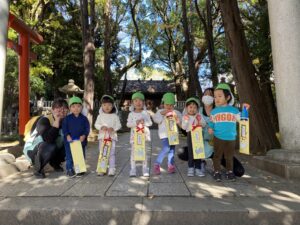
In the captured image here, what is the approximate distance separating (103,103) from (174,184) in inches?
76.7

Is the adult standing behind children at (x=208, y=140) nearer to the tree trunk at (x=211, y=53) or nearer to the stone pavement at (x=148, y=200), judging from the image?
the stone pavement at (x=148, y=200)

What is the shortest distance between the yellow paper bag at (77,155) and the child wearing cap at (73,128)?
3.6 inches

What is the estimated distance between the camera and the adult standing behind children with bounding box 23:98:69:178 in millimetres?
5770

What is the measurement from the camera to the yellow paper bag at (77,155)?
5758mm

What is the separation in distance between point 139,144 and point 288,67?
9.38 ft

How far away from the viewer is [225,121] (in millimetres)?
5414

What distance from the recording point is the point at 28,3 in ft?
57.4

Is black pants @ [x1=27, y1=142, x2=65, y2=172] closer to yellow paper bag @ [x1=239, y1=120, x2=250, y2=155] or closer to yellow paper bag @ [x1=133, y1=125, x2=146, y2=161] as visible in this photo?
yellow paper bag @ [x1=133, y1=125, x2=146, y2=161]

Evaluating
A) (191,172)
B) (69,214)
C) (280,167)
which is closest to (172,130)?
(191,172)

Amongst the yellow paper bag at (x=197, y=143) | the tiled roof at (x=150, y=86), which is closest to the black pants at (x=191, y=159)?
the yellow paper bag at (x=197, y=143)

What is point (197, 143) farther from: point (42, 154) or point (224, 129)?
point (42, 154)

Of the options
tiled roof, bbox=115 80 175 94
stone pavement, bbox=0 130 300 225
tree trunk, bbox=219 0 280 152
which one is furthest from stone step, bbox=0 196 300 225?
tiled roof, bbox=115 80 175 94

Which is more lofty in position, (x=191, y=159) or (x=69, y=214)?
(x=191, y=159)

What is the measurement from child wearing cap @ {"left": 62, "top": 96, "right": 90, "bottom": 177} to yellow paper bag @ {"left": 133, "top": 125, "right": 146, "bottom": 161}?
0.88 m
